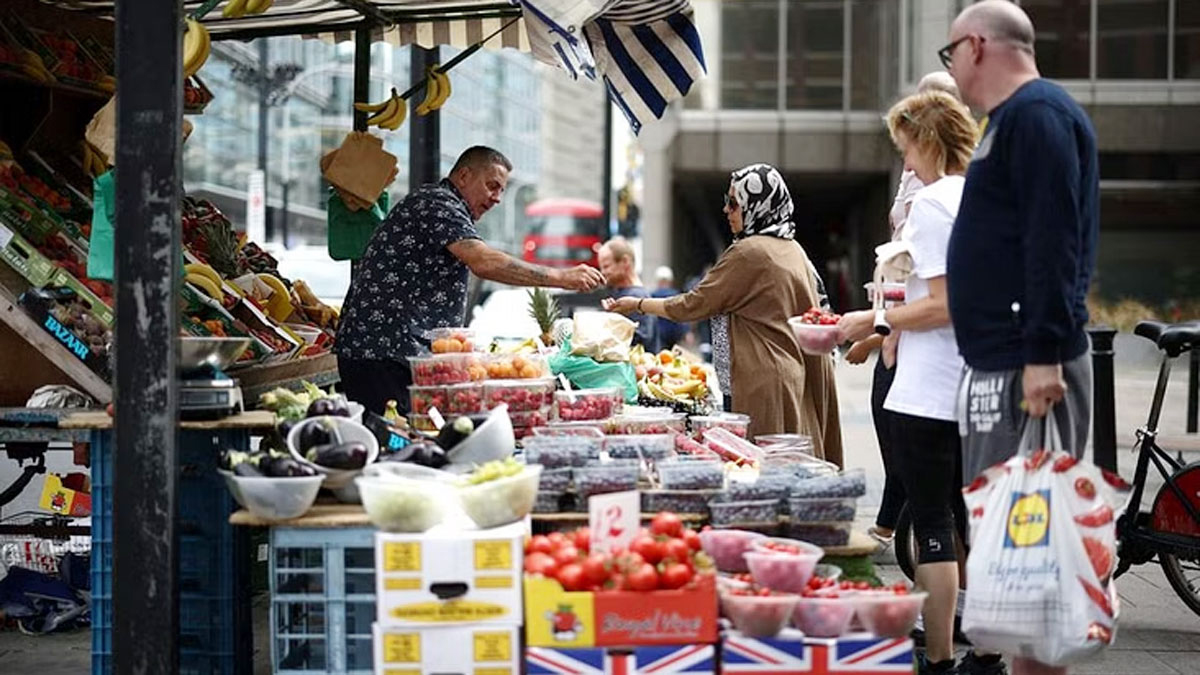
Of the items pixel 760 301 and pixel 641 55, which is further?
pixel 641 55

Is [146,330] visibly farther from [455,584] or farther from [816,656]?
[816,656]

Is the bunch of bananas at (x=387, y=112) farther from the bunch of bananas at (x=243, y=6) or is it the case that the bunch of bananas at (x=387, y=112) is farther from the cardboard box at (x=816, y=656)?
the cardboard box at (x=816, y=656)

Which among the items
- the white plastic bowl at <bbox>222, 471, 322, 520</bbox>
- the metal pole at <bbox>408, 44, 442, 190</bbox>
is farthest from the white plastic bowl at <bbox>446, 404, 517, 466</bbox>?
the metal pole at <bbox>408, 44, 442, 190</bbox>

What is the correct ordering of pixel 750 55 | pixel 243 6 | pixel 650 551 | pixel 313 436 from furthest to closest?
pixel 750 55 < pixel 243 6 < pixel 313 436 < pixel 650 551

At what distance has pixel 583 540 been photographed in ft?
14.6

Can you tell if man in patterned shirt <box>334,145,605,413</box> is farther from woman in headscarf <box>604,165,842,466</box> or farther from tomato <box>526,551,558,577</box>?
tomato <box>526,551,558,577</box>

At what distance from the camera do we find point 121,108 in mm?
4629

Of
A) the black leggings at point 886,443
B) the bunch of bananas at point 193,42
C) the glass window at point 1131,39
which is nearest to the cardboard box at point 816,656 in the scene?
A: the black leggings at point 886,443

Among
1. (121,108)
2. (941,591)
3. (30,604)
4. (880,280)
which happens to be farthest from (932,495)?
(30,604)

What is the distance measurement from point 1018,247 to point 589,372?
10.2 ft

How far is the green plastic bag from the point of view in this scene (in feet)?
23.7

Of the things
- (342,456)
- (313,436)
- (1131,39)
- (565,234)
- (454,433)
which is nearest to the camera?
(342,456)

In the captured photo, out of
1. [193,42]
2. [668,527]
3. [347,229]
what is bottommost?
[668,527]

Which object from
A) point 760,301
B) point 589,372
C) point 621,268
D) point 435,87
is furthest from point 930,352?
point 621,268
